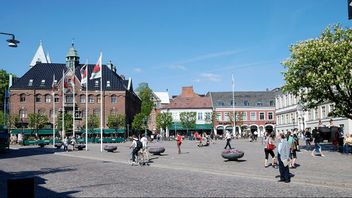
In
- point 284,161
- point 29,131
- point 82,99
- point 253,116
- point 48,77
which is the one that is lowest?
point 284,161

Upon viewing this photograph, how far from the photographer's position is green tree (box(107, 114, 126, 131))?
8188cm

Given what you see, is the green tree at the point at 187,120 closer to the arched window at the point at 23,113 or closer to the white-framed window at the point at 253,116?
the white-framed window at the point at 253,116

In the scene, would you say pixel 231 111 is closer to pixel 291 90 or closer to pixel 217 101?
pixel 217 101

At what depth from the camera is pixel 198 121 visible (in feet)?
Answer: 322

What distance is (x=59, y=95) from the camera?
87.5 meters

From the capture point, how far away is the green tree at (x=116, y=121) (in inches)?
3223

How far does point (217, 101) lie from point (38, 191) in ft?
283

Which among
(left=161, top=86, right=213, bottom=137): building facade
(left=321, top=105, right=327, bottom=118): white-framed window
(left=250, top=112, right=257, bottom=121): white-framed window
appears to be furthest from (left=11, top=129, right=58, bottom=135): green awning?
(left=321, top=105, right=327, bottom=118): white-framed window

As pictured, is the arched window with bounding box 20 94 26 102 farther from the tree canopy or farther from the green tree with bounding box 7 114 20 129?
the tree canopy

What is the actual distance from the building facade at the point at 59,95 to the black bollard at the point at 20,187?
75357 millimetres

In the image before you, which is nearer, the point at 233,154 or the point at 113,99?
the point at 233,154

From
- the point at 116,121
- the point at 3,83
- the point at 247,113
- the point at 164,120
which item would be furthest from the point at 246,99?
the point at 3,83

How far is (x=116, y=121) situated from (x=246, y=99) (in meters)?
33.0

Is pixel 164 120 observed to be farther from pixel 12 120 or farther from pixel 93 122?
pixel 12 120
